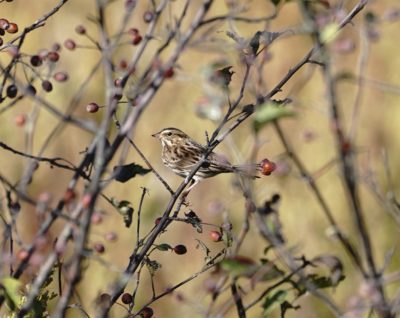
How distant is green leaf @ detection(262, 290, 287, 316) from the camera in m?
1.48

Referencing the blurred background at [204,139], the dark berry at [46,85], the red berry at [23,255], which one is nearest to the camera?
the red berry at [23,255]

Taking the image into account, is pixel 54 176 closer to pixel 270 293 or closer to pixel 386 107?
pixel 386 107

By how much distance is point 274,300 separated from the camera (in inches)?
58.6

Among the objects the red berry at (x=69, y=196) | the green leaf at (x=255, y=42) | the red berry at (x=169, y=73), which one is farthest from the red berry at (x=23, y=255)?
the green leaf at (x=255, y=42)

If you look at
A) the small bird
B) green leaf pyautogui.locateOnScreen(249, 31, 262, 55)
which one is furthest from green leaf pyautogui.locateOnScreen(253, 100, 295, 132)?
the small bird

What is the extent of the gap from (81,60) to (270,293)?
177 inches

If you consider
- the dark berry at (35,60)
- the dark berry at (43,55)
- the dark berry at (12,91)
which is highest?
the dark berry at (43,55)

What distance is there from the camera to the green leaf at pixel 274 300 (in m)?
1.48

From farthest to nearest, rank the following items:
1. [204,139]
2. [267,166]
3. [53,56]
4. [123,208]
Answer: [204,139] → [267,166] → [53,56] → [123,208]

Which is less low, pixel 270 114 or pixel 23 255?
pixel 270 114

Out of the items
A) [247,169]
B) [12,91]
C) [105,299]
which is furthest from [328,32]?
[12,91]

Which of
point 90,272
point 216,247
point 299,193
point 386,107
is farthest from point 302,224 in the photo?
point 90,272

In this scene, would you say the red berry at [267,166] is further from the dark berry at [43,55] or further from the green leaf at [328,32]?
the green leaf at [328,32]

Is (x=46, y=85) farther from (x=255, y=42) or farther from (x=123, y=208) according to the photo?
(x=255, y=42)
